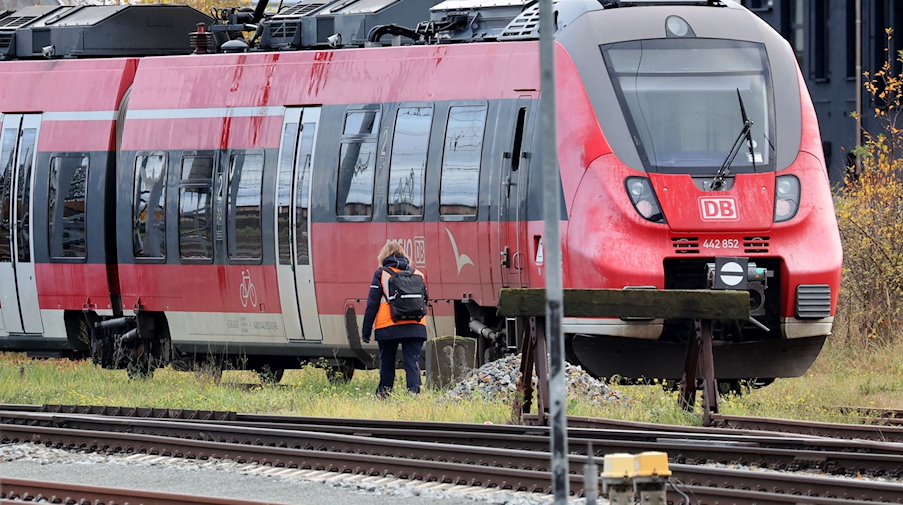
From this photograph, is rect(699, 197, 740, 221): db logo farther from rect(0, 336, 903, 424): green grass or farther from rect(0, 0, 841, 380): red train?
rect(0, 336, 903, 424): green grass

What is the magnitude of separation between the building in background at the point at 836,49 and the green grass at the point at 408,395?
25.2 meters

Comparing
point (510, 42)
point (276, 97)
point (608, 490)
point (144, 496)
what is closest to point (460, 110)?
point (510, 42)

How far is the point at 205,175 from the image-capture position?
20.2 m

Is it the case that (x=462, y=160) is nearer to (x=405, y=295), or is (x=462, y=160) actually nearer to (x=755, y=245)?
(x=405, y=295)

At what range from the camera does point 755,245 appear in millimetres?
16234

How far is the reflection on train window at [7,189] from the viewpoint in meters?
22.0

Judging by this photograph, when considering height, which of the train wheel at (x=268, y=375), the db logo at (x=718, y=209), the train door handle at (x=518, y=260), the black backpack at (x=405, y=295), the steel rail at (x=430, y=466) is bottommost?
the train wheel at (x=268, y=375)

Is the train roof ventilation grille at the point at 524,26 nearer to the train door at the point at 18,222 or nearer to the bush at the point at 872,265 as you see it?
the bush at the point at 872,265

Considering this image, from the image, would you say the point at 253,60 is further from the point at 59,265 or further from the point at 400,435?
the point at 400,435

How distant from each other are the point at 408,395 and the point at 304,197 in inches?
125

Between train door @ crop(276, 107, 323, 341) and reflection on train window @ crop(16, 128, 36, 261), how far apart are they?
382cm

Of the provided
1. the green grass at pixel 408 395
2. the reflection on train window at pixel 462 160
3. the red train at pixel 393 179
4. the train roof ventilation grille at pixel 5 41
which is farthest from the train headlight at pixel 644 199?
the train roof ventilation grille at pixel 5 41

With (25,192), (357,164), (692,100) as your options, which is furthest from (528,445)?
(25,192)

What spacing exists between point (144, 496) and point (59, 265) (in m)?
11.2
